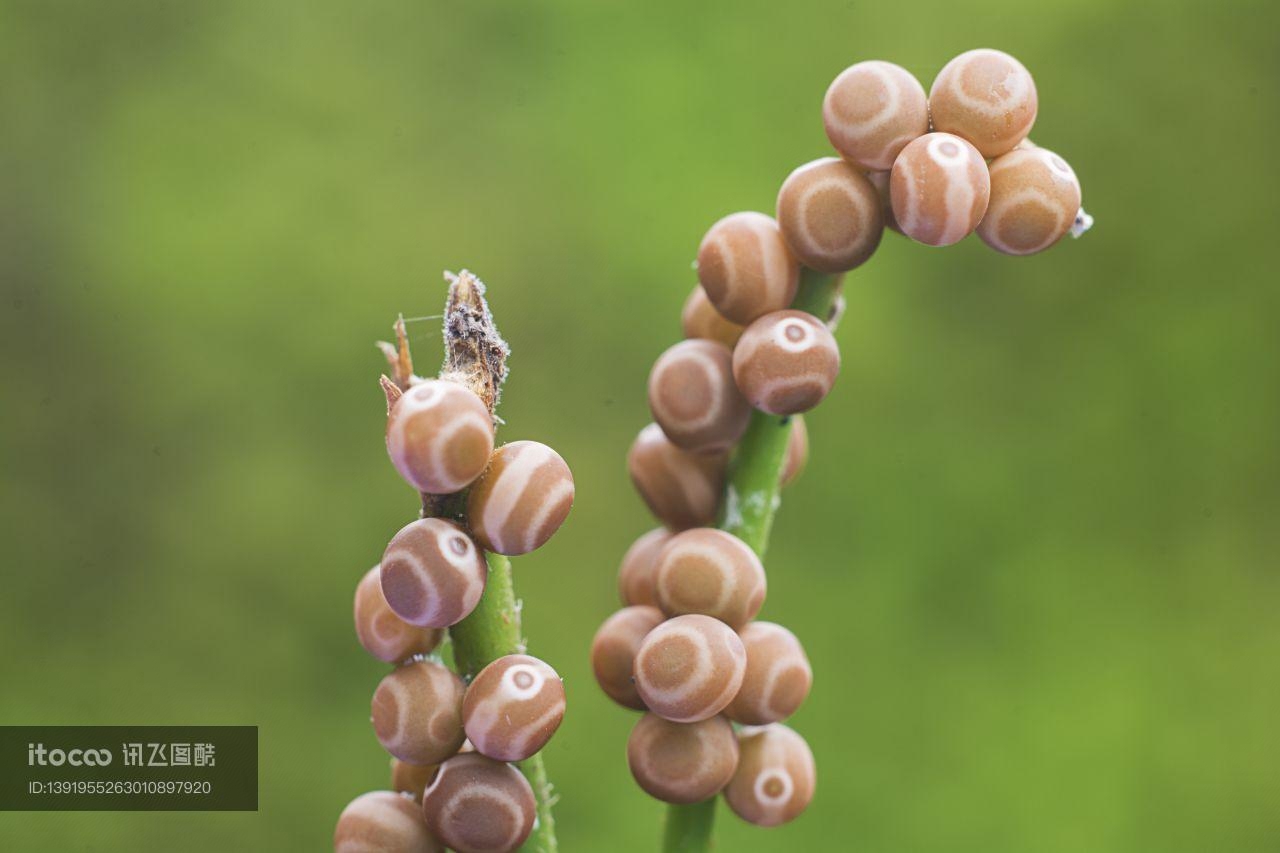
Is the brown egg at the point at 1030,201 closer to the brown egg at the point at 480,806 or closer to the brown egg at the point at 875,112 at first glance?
the brown egg at the point at 875,112

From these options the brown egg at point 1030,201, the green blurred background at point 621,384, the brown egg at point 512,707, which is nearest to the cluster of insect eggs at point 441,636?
the brown egg at point 512,707

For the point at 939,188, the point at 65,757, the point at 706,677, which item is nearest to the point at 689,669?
the point at 706,677

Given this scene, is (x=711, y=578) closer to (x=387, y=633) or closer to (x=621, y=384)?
(x=387, y=633)

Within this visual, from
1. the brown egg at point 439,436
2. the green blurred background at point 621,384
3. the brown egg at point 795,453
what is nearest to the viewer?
the brown egg at point 439,436

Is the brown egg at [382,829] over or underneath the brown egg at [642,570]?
underneath

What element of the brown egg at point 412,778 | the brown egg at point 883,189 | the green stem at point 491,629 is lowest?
the brown egg at point 412,778

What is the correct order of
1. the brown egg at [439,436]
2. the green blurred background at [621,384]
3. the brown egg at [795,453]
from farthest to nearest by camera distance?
the green blurred background at [621,384] < the brown egg at [795,453] < the brown egg at [439,436]

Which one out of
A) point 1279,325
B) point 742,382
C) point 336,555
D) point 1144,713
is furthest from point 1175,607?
point 742,382
